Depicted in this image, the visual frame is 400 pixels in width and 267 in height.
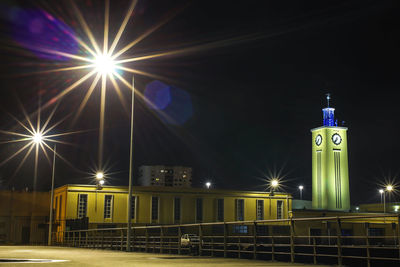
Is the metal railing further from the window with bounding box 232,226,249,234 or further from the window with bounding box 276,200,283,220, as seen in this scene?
the window with bounding box 276,200,283,220

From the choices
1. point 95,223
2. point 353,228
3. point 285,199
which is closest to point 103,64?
point 95,223

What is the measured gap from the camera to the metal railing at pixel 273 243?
47.8 ft

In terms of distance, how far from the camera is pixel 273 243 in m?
16.9

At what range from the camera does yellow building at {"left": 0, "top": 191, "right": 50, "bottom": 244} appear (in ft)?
221

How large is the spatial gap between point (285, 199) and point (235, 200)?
8351 millimetres

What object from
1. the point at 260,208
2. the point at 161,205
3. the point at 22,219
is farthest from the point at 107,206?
the point at 260,208

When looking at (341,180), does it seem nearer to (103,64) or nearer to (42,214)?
(42,214)

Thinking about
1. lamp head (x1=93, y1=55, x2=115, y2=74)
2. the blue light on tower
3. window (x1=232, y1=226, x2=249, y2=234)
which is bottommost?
window (x1=232, y1=226, x2=249, y2=234)

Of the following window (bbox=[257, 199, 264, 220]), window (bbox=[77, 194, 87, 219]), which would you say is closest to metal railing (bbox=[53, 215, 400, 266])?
window (bbox=[77, 194, 87, 219])

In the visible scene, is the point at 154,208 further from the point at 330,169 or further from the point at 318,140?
the point at 318,140

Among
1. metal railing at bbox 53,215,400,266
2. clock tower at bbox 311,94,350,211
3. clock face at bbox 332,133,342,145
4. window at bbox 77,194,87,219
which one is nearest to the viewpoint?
metal railing at bbox 53,215,400,266

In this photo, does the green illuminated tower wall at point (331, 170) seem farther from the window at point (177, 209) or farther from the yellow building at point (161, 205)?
the window at point (177, 209)

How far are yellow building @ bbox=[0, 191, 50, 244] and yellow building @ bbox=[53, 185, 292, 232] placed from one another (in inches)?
115

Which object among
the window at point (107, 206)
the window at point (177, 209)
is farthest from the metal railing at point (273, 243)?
the window at point (107, 206)
